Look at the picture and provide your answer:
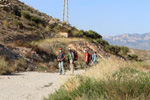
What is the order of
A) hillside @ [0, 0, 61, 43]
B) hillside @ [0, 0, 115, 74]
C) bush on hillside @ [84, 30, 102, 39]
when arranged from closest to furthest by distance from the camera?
hillside @ [0, 0, 115, 74] < hillside @ [0, 0, 61, 43] < bush on hillside @ [84, 30, 102, 39]

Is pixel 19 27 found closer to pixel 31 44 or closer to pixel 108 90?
pixel 31 44

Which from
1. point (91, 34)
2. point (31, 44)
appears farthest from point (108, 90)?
point (91, 34)

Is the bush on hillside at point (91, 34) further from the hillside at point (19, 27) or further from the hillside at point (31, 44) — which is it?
the hillside at point (19, 27)

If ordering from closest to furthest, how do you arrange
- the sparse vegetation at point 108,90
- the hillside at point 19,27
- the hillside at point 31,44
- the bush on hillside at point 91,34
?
1. the sparse vegetation at point 108,90
2. the hillside at point 31,44
3. the hillside at point 19,27
4. the bush on hillside at point 91,34

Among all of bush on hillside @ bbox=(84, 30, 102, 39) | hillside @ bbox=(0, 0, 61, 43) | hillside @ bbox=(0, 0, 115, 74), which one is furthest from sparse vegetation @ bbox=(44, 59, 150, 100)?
bush on hillside @ bbox=(84, 30, 102, 39)

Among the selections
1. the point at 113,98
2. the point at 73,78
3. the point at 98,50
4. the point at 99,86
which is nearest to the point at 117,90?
the point at 113,98

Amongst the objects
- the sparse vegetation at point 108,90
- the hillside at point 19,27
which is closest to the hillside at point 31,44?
the hillside at point 19,27

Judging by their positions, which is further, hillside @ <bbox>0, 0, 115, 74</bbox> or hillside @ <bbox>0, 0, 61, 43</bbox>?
hillside @ <bbox>0, 0, 61, 43</bbox>

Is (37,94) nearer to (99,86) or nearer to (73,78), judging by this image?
(73,78)

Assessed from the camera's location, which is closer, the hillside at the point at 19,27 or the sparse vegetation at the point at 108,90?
the sparse vegetation at the point at 108,90

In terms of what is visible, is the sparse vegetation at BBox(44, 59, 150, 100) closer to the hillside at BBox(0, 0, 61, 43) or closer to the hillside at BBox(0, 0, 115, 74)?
the hillside at BBox(0, 0, 115, 74)

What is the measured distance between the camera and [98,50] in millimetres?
36344

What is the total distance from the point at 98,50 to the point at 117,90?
101 feet

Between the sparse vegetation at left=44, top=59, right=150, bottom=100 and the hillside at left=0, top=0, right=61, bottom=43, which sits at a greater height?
the hillside at left=0, top=0, right=61, bottom=43
